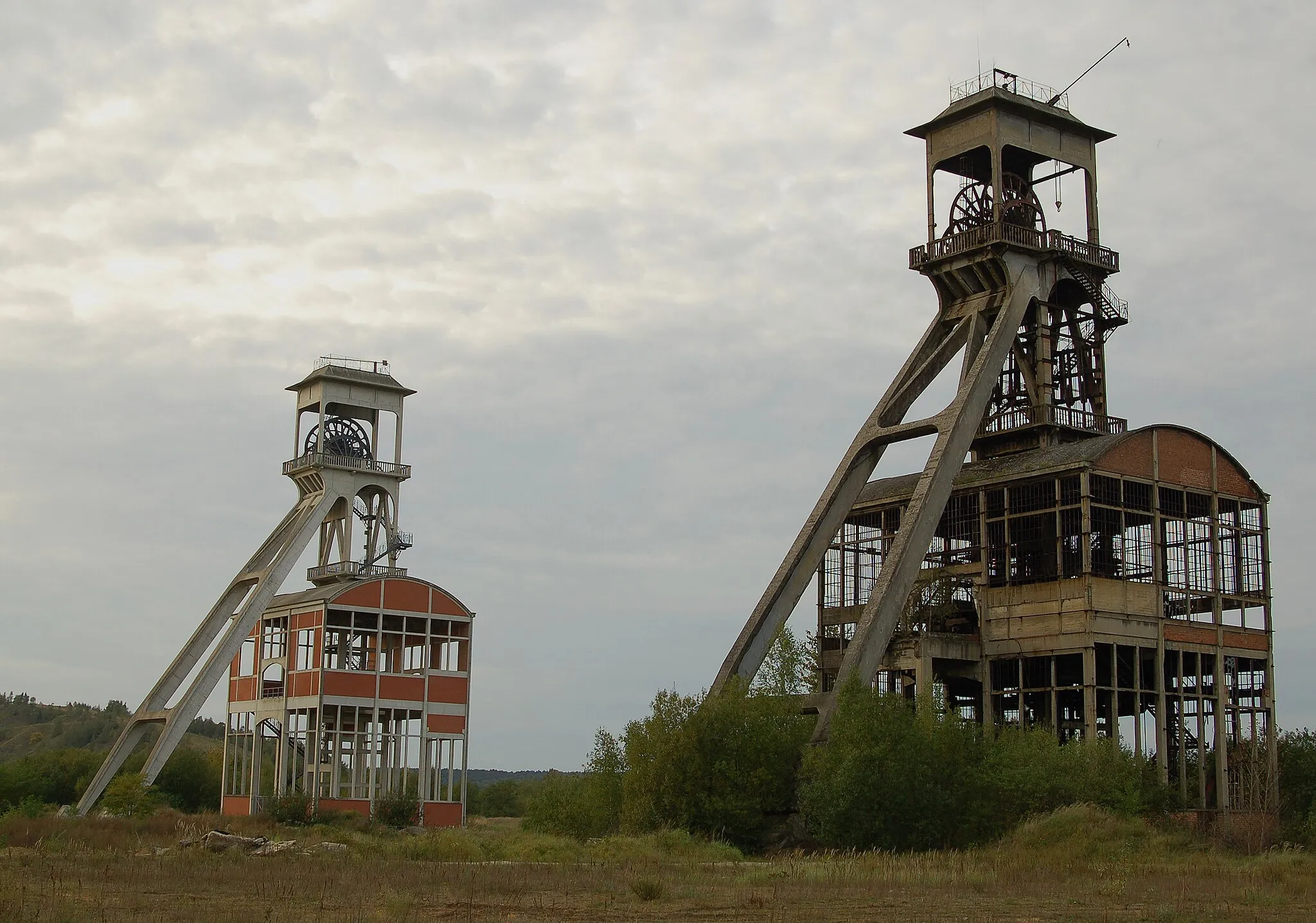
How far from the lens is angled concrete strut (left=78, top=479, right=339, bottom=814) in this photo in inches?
2082

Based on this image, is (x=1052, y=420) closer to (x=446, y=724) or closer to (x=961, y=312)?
(x=961, y=312)

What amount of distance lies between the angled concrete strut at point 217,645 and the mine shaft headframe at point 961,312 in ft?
69.0

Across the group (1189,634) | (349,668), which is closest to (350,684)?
(349,668)

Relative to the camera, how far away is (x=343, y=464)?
190 feet

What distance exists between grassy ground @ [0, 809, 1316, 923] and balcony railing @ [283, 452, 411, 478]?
22086mm

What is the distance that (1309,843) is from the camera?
3688 cm

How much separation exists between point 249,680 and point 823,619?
21.3 metres

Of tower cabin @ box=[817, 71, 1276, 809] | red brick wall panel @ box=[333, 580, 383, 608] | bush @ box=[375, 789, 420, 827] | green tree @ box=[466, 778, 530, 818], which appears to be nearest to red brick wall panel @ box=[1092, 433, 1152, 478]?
tower cabin @ box=[817, 71, 1276, 809]

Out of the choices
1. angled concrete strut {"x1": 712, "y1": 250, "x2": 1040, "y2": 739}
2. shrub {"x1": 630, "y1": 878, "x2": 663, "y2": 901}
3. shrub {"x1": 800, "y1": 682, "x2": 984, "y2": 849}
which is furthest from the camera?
angled concrete strut {"x1": 712, "y1": 250, "x2": 1040, "y2": 739}

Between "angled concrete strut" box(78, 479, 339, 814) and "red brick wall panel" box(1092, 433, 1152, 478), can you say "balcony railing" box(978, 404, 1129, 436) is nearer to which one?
"red brick wall panel" box(1092, 433, 1152, 478)

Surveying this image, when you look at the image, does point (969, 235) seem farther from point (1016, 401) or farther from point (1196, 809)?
point (1196, 809)

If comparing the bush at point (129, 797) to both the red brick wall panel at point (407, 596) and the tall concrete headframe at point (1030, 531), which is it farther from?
the tall concrete headframe at point (1030, 531)

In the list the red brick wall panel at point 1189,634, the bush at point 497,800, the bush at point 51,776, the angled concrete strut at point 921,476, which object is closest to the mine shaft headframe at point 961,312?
the angled concrete strut at point 921,476

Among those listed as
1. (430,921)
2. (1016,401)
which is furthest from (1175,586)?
(430,921)
